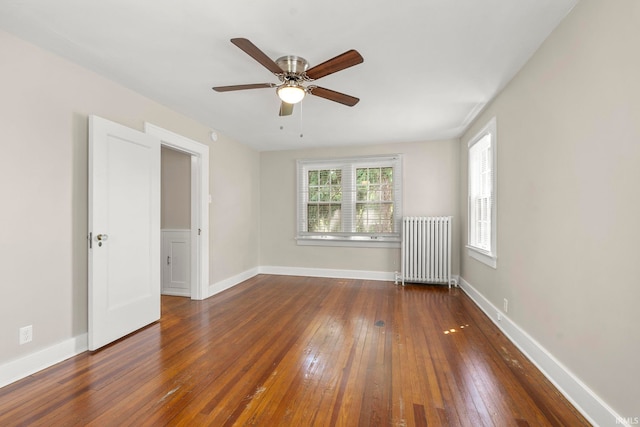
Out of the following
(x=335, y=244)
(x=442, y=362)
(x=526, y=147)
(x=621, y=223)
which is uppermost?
(x=526, y=147)

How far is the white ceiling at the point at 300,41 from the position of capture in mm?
1831

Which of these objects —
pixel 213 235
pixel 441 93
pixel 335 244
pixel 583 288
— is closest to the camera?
pixel 583 288

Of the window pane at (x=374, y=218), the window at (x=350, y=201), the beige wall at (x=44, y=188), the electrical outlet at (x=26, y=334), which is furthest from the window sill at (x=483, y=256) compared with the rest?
the electrical outlet at (x=26, y=334)

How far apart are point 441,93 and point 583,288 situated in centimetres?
221

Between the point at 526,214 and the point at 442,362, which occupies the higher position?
the point at 526,214

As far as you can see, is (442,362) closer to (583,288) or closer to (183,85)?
(583,288)

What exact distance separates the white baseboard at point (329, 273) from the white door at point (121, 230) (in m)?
2.70

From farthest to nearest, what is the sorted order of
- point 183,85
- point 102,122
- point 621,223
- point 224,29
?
point 183,85
point 102,122
point 224,29
point 621,223

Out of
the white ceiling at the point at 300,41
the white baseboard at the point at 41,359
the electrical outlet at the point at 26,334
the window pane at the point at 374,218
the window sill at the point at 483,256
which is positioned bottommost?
the white baseboard at the point at 41,359

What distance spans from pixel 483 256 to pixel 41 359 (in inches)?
173

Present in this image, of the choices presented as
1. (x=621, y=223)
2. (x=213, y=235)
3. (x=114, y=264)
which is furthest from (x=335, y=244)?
(x=621, y=223)

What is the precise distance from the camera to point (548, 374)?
2.10 meters

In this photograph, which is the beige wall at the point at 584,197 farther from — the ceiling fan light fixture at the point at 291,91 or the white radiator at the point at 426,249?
the white radiator at the point at 426,249

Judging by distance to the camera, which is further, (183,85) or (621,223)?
(183,85)
